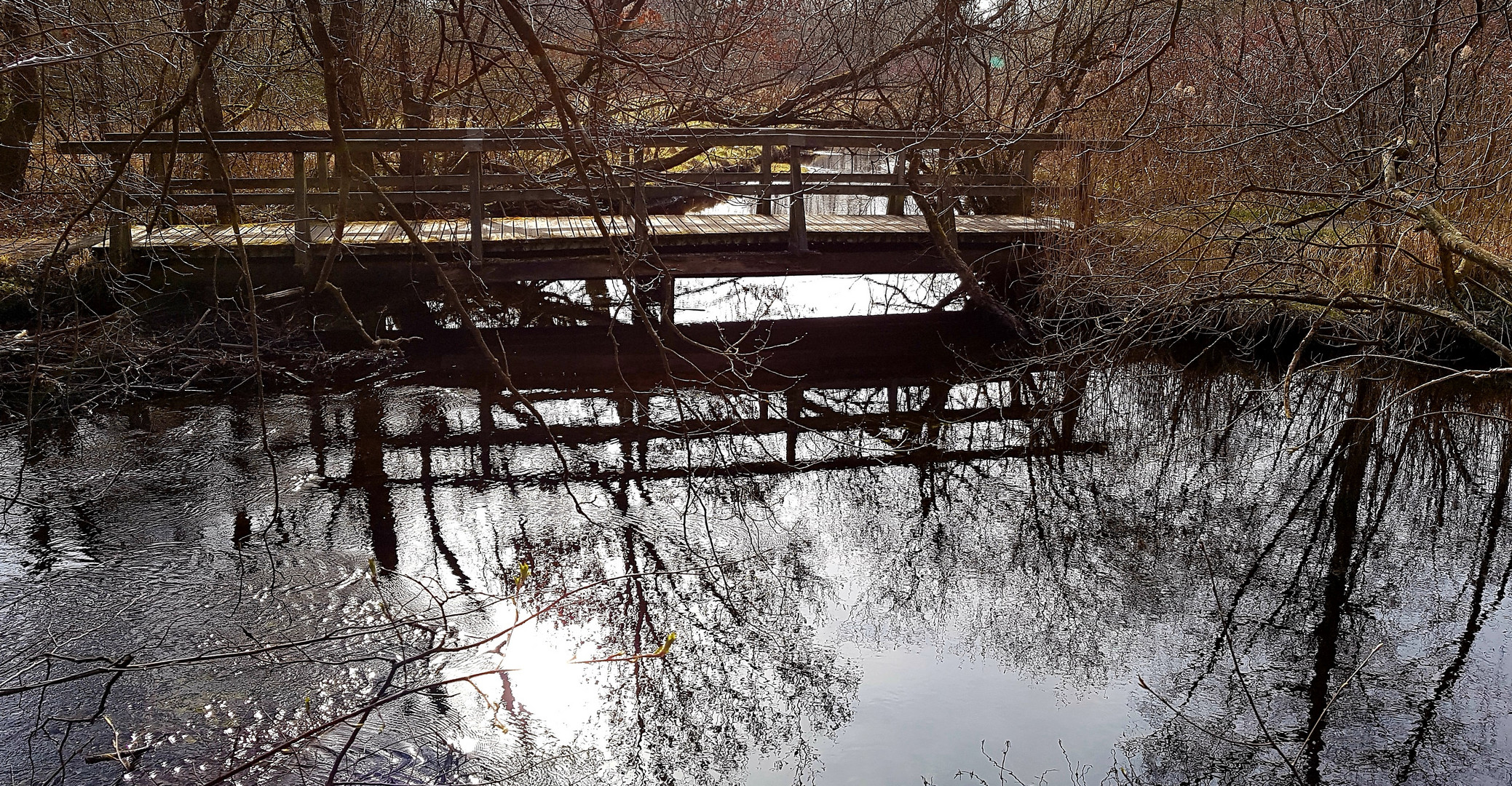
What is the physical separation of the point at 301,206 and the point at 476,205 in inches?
53.5

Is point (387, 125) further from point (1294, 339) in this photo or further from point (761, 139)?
point (1294, 339)

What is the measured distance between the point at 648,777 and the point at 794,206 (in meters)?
6.07

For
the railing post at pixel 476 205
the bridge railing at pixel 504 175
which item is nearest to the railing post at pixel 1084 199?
the bridge railing at pixel 504 175

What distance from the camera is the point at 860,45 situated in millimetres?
10969

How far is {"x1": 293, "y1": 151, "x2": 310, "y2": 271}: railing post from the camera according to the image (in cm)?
844

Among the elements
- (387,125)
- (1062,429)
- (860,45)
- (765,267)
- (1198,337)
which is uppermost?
(860,45)

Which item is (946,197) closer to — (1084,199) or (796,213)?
(1084,199)

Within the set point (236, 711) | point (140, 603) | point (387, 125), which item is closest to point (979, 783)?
point (236, 711)

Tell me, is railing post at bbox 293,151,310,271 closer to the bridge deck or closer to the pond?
the bridge deck

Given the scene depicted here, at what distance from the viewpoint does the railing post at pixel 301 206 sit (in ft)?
27.7

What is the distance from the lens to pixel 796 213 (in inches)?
362

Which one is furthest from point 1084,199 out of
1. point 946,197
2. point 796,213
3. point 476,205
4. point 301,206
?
point 301,206

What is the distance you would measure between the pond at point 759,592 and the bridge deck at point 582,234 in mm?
1816

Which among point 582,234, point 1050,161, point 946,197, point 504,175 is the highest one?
point 1050,161
